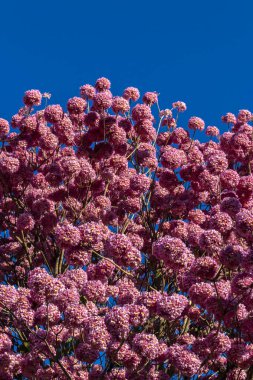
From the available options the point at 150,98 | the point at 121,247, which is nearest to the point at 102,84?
the point at 150,98

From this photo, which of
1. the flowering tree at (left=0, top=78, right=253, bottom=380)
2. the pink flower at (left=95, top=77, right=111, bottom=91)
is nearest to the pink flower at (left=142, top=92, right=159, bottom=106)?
the flowering tree at (left=0, top=78, right=253, bottom=380)

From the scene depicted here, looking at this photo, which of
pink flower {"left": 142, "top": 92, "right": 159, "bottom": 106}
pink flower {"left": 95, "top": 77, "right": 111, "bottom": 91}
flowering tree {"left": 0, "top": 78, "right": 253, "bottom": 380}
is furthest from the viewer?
pink flower {"left": 142, "top": 92, "right": 159, "bottom": 106}

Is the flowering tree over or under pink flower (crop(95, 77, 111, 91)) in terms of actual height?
under

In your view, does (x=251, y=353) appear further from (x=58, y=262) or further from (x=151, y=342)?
(x=58, y=262)

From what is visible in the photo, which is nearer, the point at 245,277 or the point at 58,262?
the point at 245,277

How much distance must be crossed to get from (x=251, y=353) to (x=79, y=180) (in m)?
3.13

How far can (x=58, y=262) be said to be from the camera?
25.3 ft

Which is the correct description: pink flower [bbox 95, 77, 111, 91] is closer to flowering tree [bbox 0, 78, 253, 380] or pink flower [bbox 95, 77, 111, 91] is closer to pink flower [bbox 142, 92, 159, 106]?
flowering tree [bbox 0, 78, 253, 380]

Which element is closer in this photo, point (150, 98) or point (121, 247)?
point (121, 247)

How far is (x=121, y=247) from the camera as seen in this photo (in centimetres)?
566

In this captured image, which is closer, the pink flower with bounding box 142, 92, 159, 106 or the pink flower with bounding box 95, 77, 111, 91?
the pink flower with bounding box 95, 77, 111, 91

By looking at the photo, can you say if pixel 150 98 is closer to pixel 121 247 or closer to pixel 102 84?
pixel 102 84

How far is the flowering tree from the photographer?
543 centimetres

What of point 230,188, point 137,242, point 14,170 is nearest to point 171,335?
point 137,242
